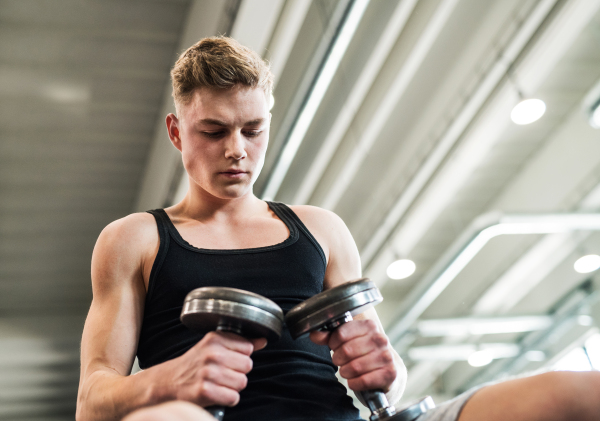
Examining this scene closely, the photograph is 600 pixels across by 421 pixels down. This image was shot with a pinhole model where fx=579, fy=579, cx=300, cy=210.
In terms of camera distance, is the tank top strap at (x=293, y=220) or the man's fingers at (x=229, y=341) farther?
the tank top strap at (x=293, y=220)

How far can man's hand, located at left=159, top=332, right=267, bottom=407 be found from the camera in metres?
1.03

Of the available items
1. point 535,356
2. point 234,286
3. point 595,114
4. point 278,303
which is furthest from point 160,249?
point 535,356

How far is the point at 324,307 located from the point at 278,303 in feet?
0.70

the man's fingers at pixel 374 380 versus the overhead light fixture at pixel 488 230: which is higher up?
the overhead light fixture at pixel 488 230

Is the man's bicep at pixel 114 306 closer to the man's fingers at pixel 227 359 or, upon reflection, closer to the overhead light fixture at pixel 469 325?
the man's fingers at pixel 227 359

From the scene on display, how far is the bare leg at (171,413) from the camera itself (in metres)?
0.83

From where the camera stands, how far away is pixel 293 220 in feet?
5.09

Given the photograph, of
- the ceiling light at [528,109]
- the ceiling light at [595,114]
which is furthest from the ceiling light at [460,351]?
the ceiling light at [595,114]

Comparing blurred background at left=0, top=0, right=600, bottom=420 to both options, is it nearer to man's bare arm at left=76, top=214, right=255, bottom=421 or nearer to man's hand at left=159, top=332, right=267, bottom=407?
man's bare arm at left=76, top=214, right=255, bottom=421

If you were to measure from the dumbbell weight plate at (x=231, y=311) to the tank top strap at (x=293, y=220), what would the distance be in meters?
0.37

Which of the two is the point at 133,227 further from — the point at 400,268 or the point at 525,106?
the point at 400,268

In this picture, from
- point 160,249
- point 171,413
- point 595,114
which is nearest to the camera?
point 171,413

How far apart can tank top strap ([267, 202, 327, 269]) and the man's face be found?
0.13 metres

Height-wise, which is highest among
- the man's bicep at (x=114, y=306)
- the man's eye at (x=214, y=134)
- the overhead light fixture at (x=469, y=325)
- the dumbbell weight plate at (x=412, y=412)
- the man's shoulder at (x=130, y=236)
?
the overhead light fixture at (x=469, y=325)
